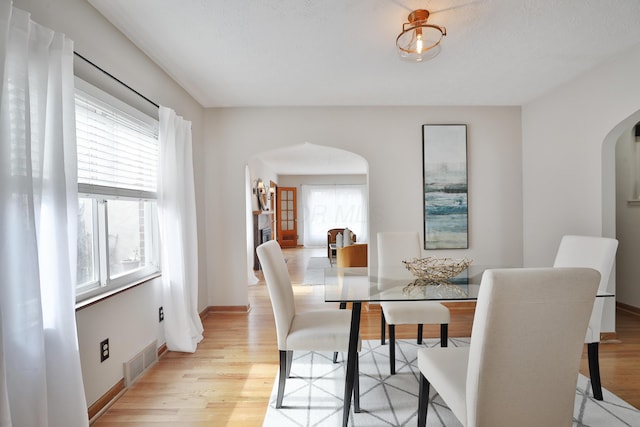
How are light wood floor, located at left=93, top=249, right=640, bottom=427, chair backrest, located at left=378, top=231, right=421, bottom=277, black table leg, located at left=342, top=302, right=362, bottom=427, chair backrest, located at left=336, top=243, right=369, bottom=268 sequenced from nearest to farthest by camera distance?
black table leg, located at left=342, top=302, right=362, bottom=427 < light wood floor, located at left=93, top=249, right=640, bottom=427 < chair backrest, located at left=378, top=231, right=421, bottom=277 < chair backrest, located at left=336, top=243, right=369, bottom=268

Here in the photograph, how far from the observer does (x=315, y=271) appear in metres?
6.84

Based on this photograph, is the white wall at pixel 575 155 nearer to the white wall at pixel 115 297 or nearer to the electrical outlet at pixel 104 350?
the white wall at pixel 115 297

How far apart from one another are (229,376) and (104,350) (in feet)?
2.80

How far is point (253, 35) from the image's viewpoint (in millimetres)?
2377

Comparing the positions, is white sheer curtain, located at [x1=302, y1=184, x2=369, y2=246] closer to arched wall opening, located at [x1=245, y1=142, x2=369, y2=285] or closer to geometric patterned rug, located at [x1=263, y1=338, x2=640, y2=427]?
arched wall opening, located at [x1=245, y1=142, x2=369, y2=285]

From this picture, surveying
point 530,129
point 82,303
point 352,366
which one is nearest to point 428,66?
point 530,129

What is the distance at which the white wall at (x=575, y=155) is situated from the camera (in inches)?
112

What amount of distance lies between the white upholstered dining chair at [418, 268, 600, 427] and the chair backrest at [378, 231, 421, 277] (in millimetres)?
1757

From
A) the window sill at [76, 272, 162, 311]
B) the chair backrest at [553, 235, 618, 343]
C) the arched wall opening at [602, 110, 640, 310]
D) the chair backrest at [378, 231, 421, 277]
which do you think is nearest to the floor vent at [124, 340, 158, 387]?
the window sill at [76, 272, 162, 311]

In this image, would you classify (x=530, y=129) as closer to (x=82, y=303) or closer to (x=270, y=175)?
(x=82, y=303)

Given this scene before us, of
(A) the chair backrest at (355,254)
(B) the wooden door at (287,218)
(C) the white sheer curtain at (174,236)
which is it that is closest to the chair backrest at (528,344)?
(C) the white sheer curtain at (174,236)

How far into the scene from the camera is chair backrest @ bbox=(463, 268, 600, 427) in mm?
1182

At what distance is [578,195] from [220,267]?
3821 millimetres

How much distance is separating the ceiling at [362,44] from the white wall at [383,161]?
0.39 m
